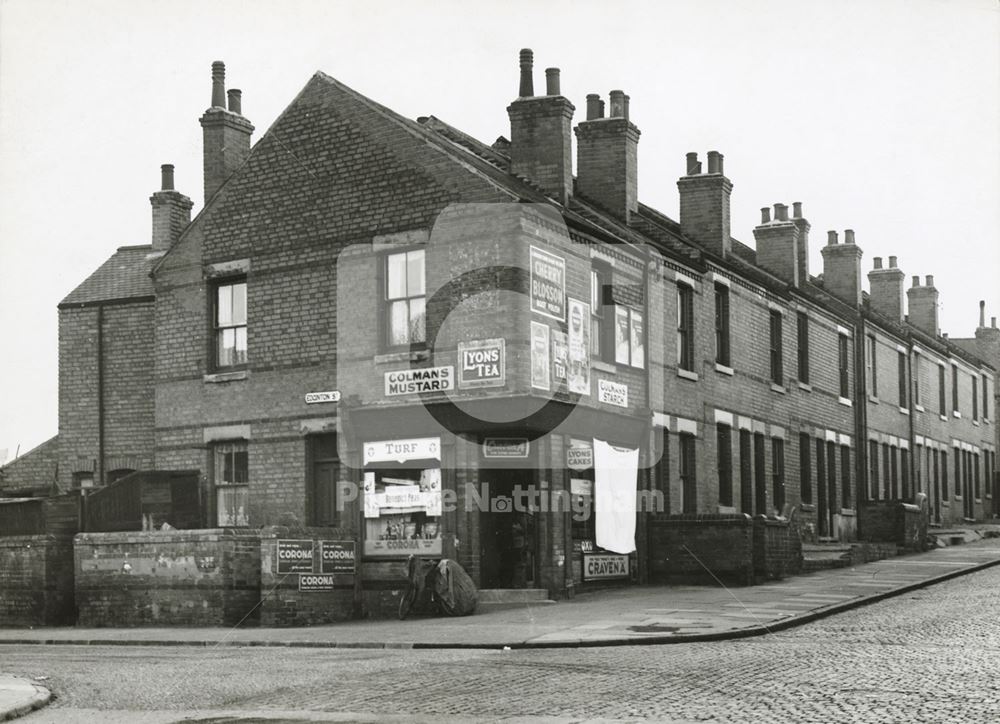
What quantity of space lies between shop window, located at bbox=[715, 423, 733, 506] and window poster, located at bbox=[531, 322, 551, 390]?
7.71m

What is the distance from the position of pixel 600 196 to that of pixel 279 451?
26.7ft

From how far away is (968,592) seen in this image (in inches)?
826

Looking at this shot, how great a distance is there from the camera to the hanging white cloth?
23.0m

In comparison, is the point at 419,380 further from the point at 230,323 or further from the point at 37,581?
the point at 37,581

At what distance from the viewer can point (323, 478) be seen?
23.3 meters

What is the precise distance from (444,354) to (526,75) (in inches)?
235

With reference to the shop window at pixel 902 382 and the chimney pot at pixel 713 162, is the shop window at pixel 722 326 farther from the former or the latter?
the shop window at pixel 902 382

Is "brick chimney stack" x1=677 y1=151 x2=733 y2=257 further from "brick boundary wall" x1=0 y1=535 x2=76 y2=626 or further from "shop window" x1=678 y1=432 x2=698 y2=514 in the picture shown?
"brick boundary wall" x1=0 y1=535 x2=76 y2=626

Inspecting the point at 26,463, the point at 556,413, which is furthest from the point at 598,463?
the point at 26,463

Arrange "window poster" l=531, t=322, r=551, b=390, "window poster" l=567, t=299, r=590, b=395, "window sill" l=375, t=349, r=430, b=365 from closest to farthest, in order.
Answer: "window poster" l=531, t=322, r=551, b=390
"window sill" l=375, t=349, r=430, b=365
"window poster" l=567, t=299, r=590, b=395

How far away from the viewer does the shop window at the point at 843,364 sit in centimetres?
3538

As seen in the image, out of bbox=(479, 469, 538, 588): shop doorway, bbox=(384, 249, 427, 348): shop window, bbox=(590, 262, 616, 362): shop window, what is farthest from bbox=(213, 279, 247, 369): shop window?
bbox=(590, 262, 616, 362): shop window

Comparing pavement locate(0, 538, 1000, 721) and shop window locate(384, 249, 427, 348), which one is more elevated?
shop window locate(384, 249, 427, 348)

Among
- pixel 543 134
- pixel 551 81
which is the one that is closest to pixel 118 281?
pixel 543 134
